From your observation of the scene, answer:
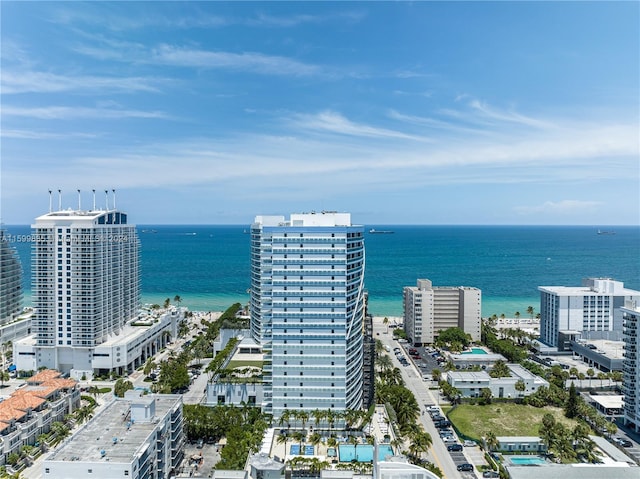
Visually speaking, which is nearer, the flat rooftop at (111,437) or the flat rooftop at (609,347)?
the flat rooftop at (111,437)

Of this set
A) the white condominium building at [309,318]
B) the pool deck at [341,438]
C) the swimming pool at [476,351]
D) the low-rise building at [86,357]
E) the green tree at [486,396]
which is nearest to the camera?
the pool deck at [341,438]

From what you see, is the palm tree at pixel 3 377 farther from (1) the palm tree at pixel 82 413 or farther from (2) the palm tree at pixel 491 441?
(2) the palm tree at pixel 491 441

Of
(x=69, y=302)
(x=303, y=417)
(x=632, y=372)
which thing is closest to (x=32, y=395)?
(x=69, y=302)

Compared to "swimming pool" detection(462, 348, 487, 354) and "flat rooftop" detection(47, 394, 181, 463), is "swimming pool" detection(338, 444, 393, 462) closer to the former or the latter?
"flat rooftop" detection(47, 394, 181, 463)

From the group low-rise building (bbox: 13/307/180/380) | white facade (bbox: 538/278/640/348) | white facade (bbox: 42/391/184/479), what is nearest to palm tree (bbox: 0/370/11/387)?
low-rise building (bbox: 13/307/180/380)

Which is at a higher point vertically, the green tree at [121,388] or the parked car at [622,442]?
the green tree at [121,388]

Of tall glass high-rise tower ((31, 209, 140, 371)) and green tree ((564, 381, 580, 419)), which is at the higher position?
tall glass high-rise tower ((31, 209, 140, 371))

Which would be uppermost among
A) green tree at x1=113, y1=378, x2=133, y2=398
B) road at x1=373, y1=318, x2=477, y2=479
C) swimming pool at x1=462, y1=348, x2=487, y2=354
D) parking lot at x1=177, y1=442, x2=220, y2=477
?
green tree at x1=113, y1=378, x2=133, y2=398

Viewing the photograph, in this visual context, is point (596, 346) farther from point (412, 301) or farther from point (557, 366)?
→ point (412, 301)

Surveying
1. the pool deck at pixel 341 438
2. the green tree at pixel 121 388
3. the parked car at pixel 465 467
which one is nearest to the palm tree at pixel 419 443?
the pool deck at pixel 341 438
